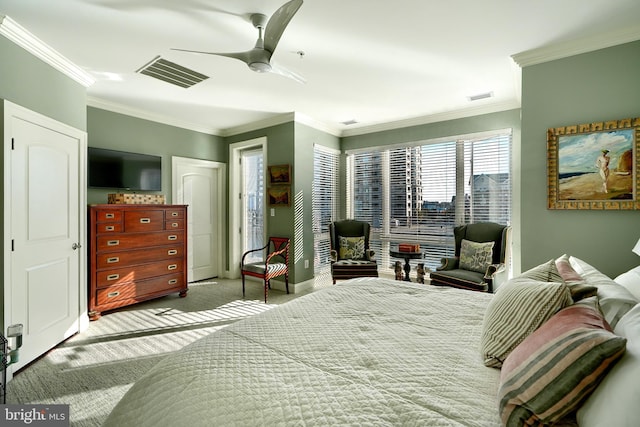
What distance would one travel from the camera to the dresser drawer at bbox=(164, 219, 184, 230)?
4.15 m

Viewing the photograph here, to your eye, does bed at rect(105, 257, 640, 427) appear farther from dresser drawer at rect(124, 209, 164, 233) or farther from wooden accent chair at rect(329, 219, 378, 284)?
dresser drawer at rect(124, 209, 164, 233)

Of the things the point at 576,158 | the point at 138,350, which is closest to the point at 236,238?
the point at 138,350

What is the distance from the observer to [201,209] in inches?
207

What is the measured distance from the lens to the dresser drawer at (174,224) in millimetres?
4152

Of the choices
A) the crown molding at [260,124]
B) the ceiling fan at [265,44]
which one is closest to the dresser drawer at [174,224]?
the crown molding at [260,124]

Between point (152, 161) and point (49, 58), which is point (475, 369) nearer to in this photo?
point (49, 58)

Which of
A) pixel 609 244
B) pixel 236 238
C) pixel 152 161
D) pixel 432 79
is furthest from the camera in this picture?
pixel 236 238

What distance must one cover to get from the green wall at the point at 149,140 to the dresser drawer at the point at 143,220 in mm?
625

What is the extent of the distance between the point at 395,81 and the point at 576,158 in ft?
6.24

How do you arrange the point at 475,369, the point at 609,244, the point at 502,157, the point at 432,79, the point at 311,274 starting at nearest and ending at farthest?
the point at 475,369, the point at 609,244, the point at 432,79, the point at 502,157, the point at 311,274

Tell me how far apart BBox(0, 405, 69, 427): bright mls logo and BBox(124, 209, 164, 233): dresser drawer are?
2.38 meters

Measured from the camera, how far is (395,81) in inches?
135

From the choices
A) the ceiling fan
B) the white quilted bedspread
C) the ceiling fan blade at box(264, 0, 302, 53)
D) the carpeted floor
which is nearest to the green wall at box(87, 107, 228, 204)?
the carpeted floor

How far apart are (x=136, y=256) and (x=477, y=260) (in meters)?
4.25
